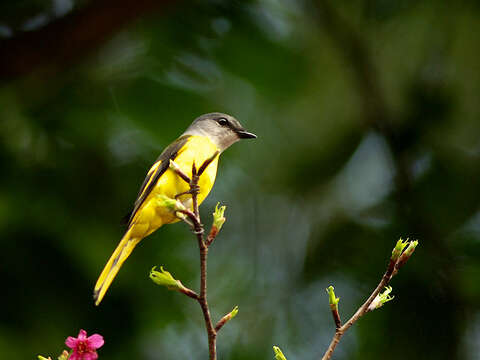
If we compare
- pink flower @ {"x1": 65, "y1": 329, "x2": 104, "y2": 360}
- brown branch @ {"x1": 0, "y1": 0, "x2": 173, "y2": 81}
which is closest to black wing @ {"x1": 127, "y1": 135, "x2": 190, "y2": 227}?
pink flower @ {"x1": 65, "y1": 329, "x2": 104, "y2": 360}

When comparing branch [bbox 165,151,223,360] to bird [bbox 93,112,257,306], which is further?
bird [bbox 93,112,257,306]

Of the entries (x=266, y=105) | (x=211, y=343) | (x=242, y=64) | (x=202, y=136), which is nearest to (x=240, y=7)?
(x=242, y=64)

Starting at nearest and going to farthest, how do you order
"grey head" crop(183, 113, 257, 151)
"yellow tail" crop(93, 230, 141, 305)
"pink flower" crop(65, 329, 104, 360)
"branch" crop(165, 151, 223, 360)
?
"branch" crop(165, 151, 223, 360) < "pink flower" crop(65, 329, 104, 360) < "yellow tail" crop(93, 230, 141, 305) < "grey head" crop(183, 113, 257, 151)

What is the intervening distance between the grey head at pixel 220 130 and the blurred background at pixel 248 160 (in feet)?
6.29

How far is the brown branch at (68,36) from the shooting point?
438 centimetres

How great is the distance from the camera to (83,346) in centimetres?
183

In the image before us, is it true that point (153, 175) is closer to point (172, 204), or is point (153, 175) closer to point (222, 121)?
point (222, 121)

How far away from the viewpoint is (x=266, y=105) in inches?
223

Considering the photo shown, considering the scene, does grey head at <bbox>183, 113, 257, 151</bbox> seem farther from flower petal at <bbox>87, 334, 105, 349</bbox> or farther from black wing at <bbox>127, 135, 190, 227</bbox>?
flower petal at <bbox>87, 334, 105, 349</bbox>

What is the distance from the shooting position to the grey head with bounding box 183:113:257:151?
275 cm

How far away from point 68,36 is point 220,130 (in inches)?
83.0

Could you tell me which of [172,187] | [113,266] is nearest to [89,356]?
[113,266]

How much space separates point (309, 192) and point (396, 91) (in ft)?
4.11

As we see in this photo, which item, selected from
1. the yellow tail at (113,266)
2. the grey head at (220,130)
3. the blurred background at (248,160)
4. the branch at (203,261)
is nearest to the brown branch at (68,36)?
the blurred background at (248,160)
